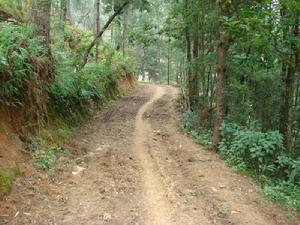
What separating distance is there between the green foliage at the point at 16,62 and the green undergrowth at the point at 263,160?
539cm

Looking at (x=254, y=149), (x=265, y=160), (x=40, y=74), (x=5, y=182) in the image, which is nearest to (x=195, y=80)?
(x=265, y=160)

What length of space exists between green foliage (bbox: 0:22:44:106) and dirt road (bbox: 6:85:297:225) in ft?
6.94

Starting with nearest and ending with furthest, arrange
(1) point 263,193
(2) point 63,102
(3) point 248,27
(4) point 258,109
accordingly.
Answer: (1) point 263,193, (3) point 248,27, (2) point 63,102, (4) point 258,109

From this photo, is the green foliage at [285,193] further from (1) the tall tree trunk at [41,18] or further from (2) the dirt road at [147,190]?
(1) the tall tree trunk at [41,18]

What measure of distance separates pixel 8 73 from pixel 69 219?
3.52 metres

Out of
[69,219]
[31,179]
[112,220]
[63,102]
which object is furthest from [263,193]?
[63,102]

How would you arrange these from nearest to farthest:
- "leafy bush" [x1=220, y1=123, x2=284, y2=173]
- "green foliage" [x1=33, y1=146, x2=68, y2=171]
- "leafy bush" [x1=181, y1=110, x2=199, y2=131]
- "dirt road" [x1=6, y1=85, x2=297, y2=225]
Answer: "dirt road" [x1=6, y1=85, x2=297, y2=225], "green foliage" [x1=33, y1=146, x2=68, y2=171], "leafy bush" [x1=220, y1=123, x2=284, y2=173], "leafy bush" [x1=181, y1=110, x2=199, y2=131]

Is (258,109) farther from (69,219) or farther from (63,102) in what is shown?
(69,219)

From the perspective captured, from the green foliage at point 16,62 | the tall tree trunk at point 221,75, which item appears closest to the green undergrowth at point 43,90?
the green foliage at point 16,62

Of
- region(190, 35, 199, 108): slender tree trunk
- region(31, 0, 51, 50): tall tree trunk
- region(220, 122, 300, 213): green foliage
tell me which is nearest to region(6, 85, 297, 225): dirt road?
region(220, 122, 300, 213): green foliage

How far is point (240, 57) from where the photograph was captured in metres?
12.0

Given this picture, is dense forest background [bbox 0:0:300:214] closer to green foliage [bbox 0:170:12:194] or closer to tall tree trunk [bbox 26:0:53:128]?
tall tree trunk [bbox 26:0:53:128]

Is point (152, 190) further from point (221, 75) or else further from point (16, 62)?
point (221, 75)

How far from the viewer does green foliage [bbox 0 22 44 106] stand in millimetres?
7512
